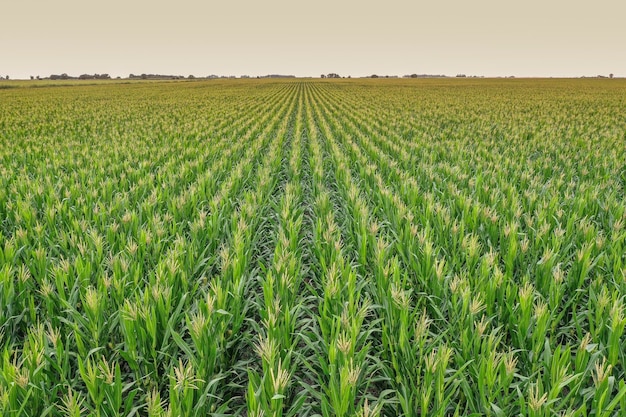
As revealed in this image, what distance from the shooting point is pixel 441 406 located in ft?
6.10

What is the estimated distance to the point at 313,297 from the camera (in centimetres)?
319

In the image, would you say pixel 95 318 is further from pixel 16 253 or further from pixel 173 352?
pixel 16 253

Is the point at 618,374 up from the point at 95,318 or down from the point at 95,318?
down

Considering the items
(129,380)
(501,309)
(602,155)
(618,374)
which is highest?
(602,155)

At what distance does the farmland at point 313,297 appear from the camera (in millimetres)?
2076

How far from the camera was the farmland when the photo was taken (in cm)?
208

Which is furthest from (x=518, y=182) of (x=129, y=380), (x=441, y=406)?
(x=129, y=380)

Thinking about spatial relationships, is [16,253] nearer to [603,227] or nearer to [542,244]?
[542,244]

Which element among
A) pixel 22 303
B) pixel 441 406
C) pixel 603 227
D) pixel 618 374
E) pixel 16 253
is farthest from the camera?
pixel 603 227

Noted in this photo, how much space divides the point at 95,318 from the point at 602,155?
10304 mm

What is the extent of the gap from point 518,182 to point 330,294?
18.9 feet

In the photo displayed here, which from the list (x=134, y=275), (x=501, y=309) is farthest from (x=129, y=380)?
(x=501, y=309)

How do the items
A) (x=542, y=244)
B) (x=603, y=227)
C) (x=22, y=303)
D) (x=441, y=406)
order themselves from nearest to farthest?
(x=441, y=406), (x=22, y=303), (x=542, y=244), (x=603, y=227)

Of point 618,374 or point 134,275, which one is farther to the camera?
point 134,275
